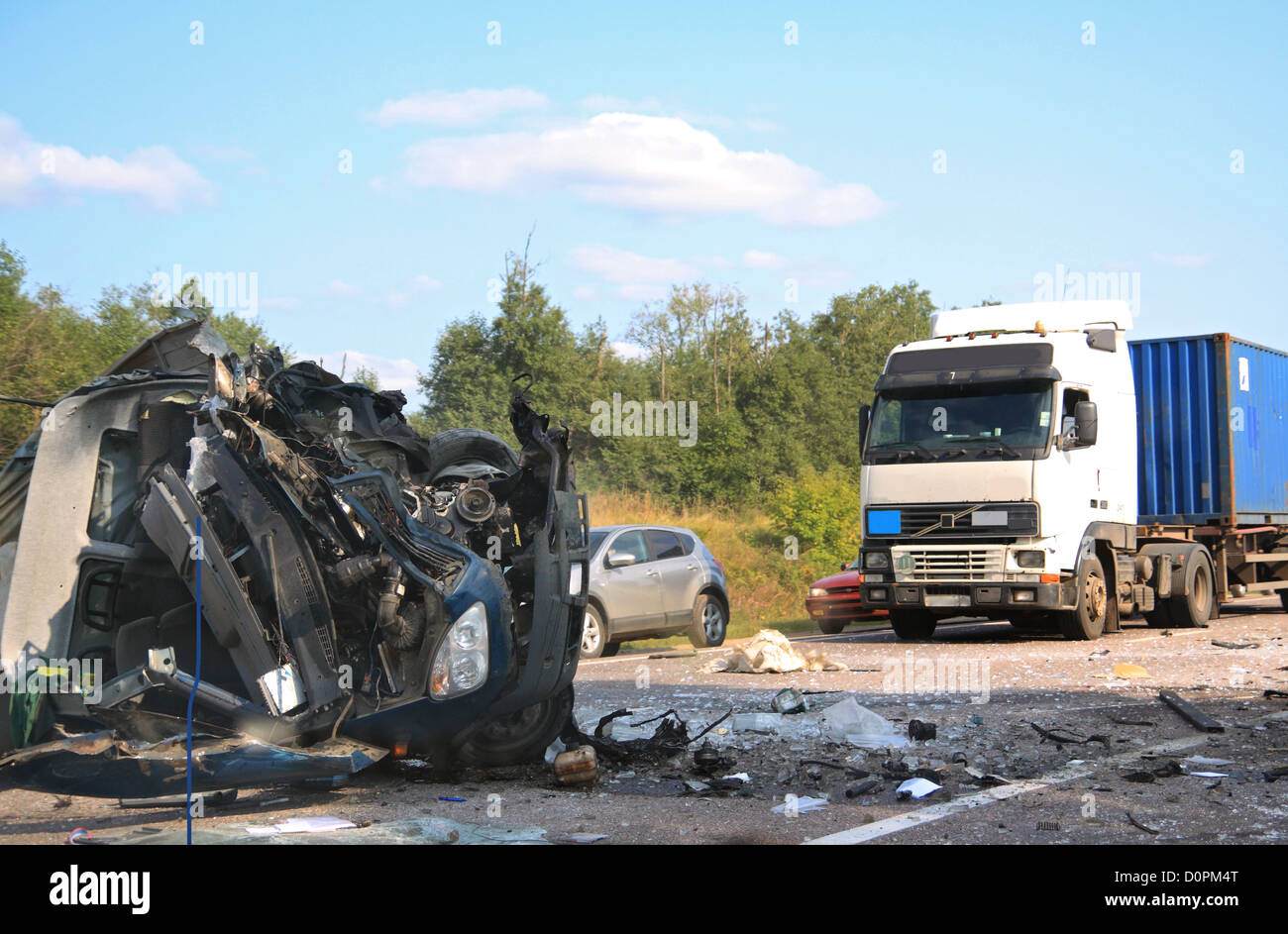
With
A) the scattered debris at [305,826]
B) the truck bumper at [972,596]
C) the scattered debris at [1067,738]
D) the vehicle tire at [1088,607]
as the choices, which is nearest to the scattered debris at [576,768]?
the scattered debris at [305,826]

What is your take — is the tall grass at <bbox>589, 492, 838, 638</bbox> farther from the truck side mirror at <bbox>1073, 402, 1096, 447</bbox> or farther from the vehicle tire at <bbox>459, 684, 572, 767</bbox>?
the vehicle tire at <bbox>459, 684, 572, 767</bbox>

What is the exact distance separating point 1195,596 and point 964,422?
5.44 m

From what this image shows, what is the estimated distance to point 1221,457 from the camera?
653 inches

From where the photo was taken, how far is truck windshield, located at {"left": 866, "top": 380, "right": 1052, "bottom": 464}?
44.2ft

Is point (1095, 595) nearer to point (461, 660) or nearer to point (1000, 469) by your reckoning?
point (1000, 469)

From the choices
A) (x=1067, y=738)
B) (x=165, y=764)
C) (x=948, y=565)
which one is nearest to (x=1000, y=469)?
(x=948, y=565)

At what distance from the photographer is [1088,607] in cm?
1428

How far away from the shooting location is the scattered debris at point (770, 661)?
11484mm

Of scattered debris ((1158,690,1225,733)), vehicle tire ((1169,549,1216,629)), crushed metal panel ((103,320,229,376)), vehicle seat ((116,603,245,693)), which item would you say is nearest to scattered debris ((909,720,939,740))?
scattered debris ((1158,690,1225,733))

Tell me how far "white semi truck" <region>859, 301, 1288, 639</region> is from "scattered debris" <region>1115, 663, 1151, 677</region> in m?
2.54

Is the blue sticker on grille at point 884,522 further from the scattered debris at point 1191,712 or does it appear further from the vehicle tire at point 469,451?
the vehicle tire at point 469,451
